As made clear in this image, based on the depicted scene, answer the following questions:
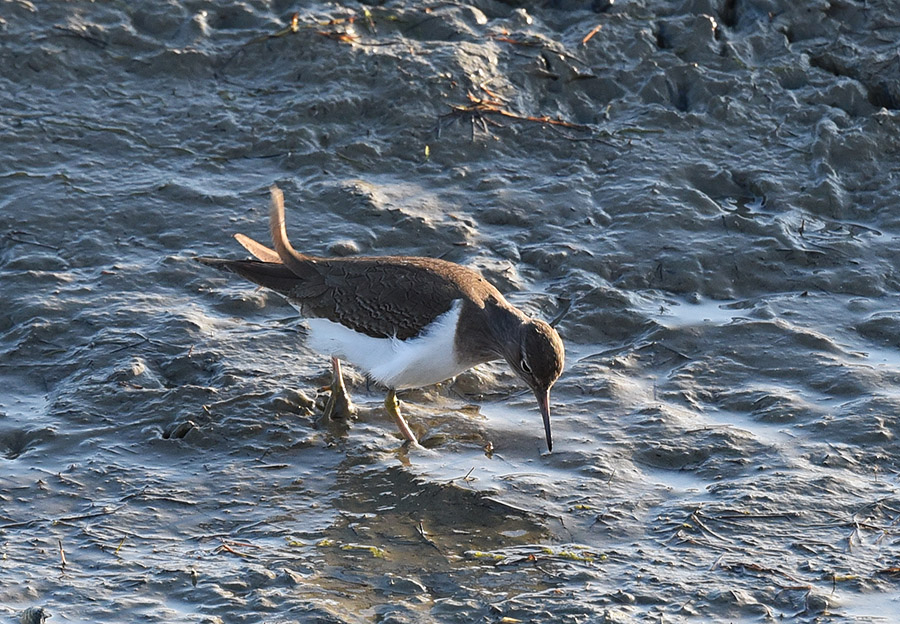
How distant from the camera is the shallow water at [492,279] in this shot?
559cm

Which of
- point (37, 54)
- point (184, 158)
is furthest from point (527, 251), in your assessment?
point (37, 54)

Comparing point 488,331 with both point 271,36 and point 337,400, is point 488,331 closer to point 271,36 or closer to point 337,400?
point 337,400

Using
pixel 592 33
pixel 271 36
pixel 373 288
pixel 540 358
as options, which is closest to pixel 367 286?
pixel 373 288

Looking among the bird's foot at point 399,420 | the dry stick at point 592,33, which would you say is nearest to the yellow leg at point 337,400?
the bird's foot at point 399,420

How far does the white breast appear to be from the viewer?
644cm

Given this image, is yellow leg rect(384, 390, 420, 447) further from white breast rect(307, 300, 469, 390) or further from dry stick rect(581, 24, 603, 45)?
dry stick rect(581, 24, 603, 45)

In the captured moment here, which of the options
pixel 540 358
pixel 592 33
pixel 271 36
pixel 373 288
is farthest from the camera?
pixel 592 33

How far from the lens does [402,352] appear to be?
21.3 ft

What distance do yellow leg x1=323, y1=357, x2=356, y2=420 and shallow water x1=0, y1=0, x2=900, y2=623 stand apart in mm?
120

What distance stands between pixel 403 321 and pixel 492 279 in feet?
5.34

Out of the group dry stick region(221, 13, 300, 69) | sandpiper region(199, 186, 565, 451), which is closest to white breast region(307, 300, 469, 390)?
sandpiper region(199, 186, 565, 451)

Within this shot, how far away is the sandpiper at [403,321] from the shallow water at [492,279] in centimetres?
45

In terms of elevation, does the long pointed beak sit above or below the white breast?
below

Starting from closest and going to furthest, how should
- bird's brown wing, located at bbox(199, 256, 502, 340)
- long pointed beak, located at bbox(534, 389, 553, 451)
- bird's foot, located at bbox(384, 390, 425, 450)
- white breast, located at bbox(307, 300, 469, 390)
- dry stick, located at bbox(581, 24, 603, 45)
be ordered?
1. long pointed beak, located at bbox(534, 389, 553, 451)
2. white breast, located at bbox(307, 300, 469, 390)
3. bird's brown wing, located at bbox(199, 256, 502, 340)
4. bird's foot, located at bbox(384, 390, 425, 450)
5. dry stick, located at bbox(581, 24, 603, 45)
